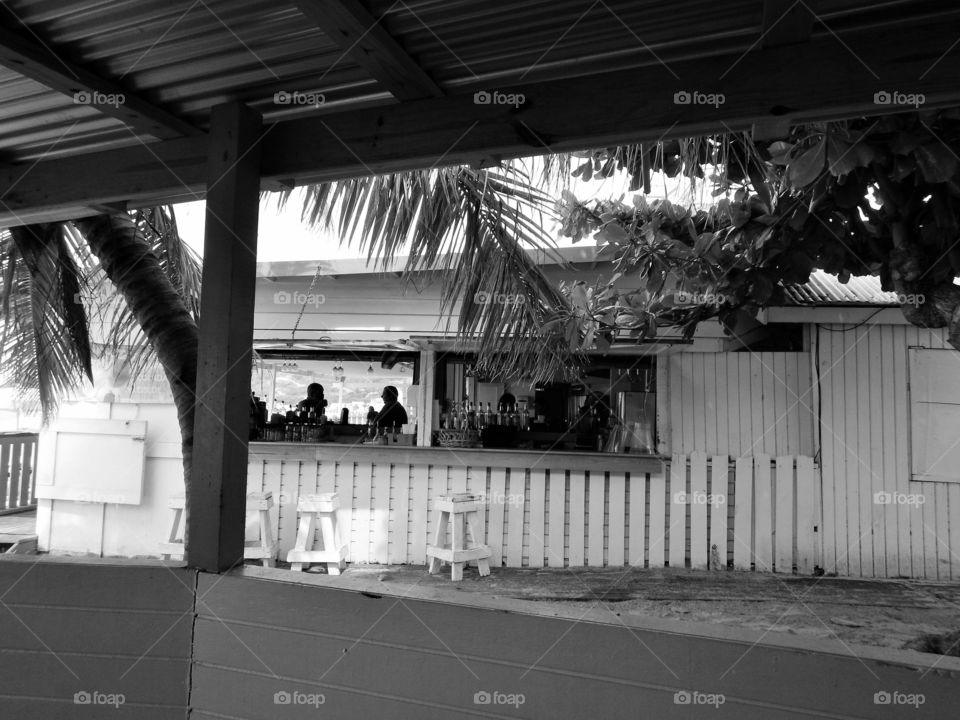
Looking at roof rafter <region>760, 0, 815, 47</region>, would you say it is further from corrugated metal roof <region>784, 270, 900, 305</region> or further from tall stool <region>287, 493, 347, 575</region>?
tall stool <region>287, 493, 347, 575</region>

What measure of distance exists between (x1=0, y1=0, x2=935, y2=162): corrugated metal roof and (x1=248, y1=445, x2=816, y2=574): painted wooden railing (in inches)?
219

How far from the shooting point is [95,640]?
262 cm

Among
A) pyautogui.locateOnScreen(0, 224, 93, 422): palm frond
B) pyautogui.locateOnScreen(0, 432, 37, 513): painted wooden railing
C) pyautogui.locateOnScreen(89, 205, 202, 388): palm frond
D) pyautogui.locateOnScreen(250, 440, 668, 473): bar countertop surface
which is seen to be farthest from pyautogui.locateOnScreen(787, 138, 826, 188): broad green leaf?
pyautogui.locateOnScreen(0, 432, 37, 513): painted wooden railing

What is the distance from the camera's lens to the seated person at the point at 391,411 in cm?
945

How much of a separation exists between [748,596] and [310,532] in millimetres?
4401

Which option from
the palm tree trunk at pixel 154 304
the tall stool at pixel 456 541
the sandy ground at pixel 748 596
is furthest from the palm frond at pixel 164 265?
the sandy ground at pixel 748 596

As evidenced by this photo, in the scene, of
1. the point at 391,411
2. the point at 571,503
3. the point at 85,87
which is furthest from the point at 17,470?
the point at 85,87

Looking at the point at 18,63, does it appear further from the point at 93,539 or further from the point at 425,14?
the point at 93,539

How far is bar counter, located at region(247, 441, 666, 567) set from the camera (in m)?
7.65

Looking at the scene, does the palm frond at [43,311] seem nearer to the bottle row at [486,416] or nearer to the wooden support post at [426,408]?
the wooden support post at [426,408]

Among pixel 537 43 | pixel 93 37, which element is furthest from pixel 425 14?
pixel 93 37

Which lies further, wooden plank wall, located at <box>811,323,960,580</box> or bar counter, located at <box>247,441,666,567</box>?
bar counter, located at <box>247,441,666,567</box>

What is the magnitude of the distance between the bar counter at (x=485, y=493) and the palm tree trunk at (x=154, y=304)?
3.90 meters

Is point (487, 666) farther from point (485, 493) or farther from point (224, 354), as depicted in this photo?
point (485, 493)
